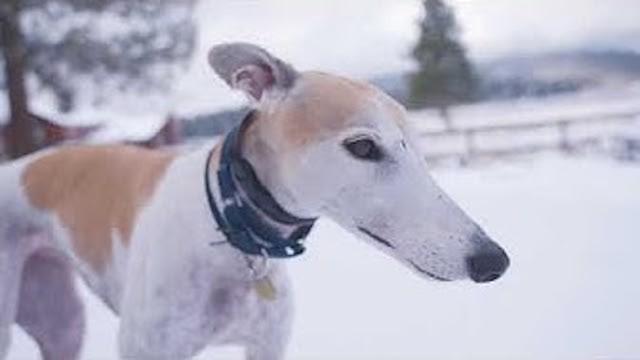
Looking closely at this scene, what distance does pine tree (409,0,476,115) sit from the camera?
2.46ft

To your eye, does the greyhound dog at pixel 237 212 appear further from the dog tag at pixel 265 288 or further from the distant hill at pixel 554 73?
the distant hill at pixel 554 73

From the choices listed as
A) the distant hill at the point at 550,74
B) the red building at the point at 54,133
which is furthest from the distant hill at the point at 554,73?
the red building at the point at 54,133

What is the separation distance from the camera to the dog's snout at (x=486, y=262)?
1.79ft

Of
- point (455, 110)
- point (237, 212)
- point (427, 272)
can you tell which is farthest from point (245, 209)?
point (455, 110)

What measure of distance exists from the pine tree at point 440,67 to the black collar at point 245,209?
19 centimetres

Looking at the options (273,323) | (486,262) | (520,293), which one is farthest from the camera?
(520,293)

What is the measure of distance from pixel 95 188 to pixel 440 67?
305 mm

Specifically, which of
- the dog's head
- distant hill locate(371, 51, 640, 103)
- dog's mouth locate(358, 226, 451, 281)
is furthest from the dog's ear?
distant hill locate(371, 51, 640, 103)

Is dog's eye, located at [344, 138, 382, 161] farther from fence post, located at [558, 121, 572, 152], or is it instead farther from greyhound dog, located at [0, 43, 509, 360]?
fence post, located at [558, 121, 572, 152]

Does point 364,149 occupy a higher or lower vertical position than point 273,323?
higher

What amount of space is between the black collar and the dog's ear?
3cm

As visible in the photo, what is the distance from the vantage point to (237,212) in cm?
60

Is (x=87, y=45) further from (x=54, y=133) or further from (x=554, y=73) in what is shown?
(x=554, y=73)

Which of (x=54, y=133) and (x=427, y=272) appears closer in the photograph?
(x=427, y=272)
